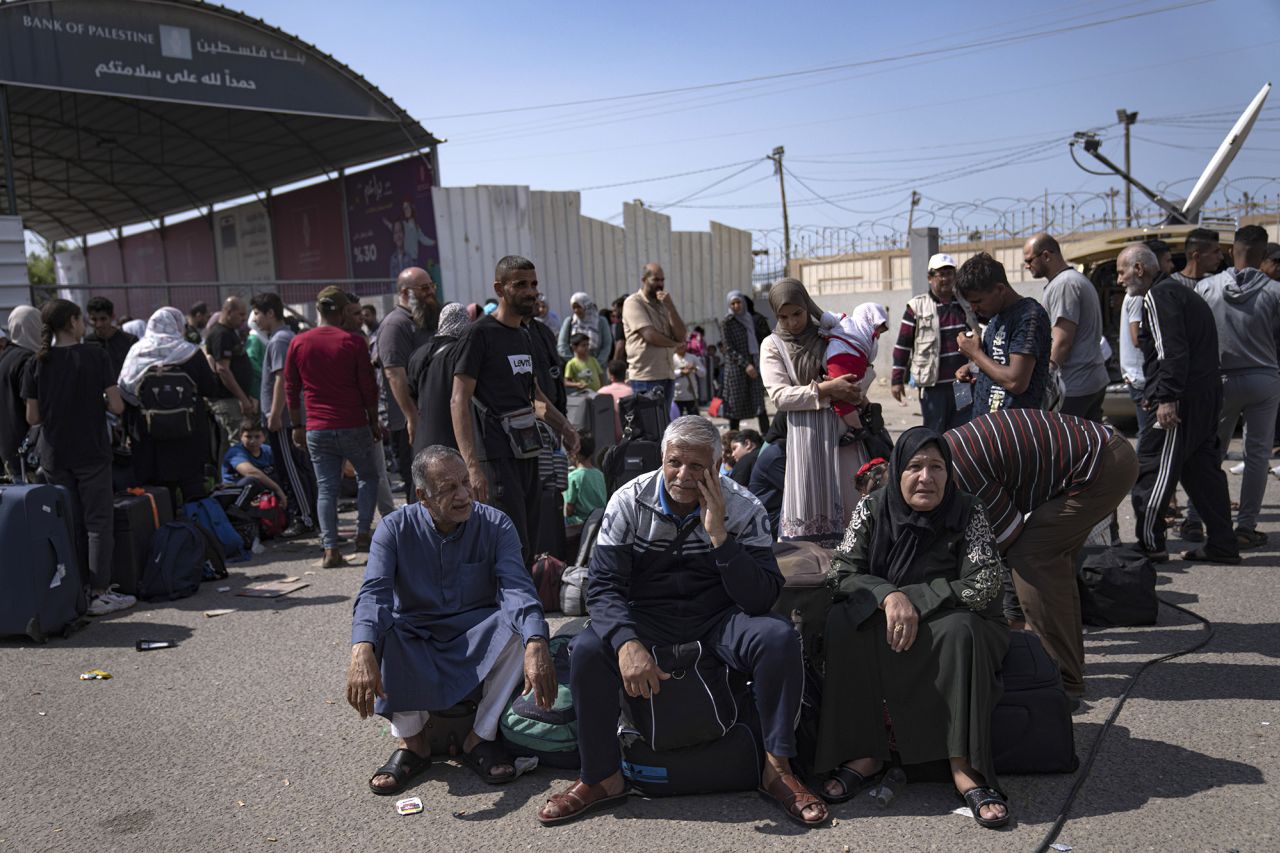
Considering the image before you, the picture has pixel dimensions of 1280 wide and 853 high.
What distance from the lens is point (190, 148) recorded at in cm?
2273

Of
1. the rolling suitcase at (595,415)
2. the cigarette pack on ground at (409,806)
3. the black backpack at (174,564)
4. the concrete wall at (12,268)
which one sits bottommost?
the cigarette pack on ground at (409,806)

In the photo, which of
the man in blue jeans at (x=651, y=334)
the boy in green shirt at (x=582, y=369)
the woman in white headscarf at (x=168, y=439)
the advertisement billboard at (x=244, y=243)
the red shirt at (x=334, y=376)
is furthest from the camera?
the advertisement billboard at (x=244, y=243)

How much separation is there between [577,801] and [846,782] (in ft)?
3.18

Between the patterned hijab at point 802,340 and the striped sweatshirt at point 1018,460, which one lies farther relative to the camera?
the patterned hijab at point 802,340

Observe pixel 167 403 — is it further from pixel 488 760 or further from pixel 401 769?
pixel 488 760

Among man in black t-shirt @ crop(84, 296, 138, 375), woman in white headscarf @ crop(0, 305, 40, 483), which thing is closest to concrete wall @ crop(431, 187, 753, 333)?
man in black t-shirt @ crop(84, 296, 138, 375)

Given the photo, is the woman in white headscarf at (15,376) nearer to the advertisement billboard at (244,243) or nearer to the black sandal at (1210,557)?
the black sandal at (1210,557)

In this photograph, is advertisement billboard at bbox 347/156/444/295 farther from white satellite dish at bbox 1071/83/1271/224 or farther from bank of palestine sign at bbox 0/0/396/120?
white satellite dish at bbox 1071/83/1271/224

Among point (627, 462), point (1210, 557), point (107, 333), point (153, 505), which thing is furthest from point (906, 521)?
point (107, 333)

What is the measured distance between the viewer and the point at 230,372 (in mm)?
9141

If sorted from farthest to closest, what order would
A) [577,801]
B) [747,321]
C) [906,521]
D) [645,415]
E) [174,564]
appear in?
[747,321] → [645,415] → [174,564] → [906,521] → [577,801]

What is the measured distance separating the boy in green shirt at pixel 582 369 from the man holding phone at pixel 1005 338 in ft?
17.7

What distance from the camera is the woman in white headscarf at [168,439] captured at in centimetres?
778

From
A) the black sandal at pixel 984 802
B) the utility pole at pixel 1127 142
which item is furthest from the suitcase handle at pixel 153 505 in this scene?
the utility pole at pixel 1127 142
